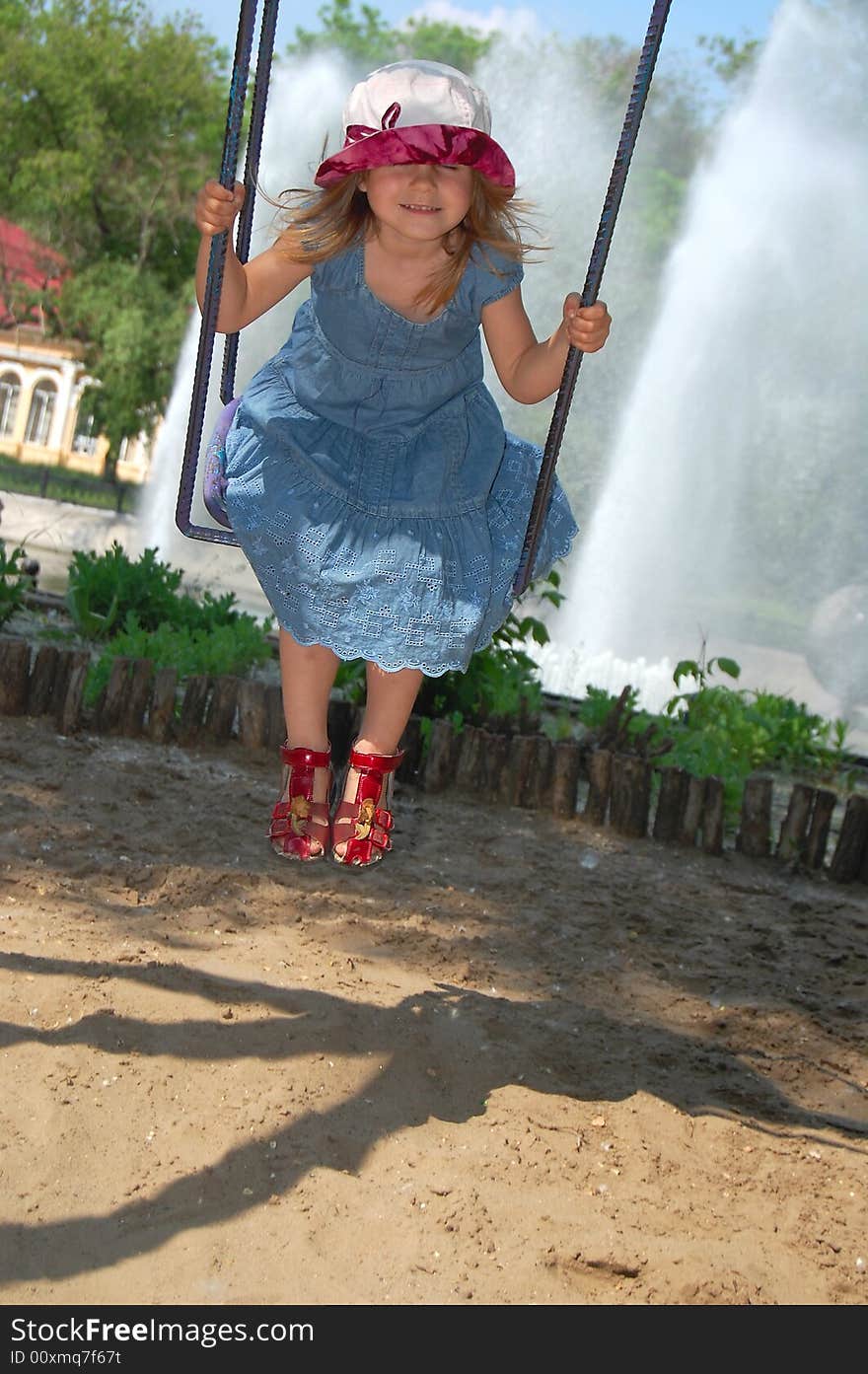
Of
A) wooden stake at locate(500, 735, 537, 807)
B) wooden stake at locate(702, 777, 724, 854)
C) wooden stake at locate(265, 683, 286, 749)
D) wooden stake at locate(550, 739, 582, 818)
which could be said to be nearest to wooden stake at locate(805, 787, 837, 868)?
wooden stake at locate(702, 777, 724, 854)

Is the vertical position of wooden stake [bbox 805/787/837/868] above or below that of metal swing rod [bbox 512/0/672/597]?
below

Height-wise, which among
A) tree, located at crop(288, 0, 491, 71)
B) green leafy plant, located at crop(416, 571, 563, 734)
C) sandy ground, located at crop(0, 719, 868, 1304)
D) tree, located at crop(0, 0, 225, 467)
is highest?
tree, located at crop(288, 0, 491, 71)

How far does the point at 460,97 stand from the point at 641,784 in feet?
8.63

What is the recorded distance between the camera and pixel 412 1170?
2314mm

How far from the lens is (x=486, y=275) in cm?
244

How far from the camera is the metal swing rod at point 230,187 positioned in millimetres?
2002

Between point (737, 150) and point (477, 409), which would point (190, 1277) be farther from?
point (737, 150)

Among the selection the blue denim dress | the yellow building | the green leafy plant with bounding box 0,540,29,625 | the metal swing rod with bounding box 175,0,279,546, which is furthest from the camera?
the yellow building

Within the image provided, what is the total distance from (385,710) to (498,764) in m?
2.17

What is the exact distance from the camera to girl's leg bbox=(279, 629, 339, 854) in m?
2.50

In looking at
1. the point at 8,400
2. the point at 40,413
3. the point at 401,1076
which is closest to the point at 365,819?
the point at 401,1076

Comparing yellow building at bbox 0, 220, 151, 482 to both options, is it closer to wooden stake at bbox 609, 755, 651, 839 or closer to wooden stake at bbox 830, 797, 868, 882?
wooden stake at bbox 609, 755, 651, 839

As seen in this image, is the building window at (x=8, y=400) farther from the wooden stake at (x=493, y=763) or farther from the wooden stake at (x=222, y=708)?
the wooden stake at (x=493, y=763)

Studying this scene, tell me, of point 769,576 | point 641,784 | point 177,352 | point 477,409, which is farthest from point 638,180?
point 477,409
